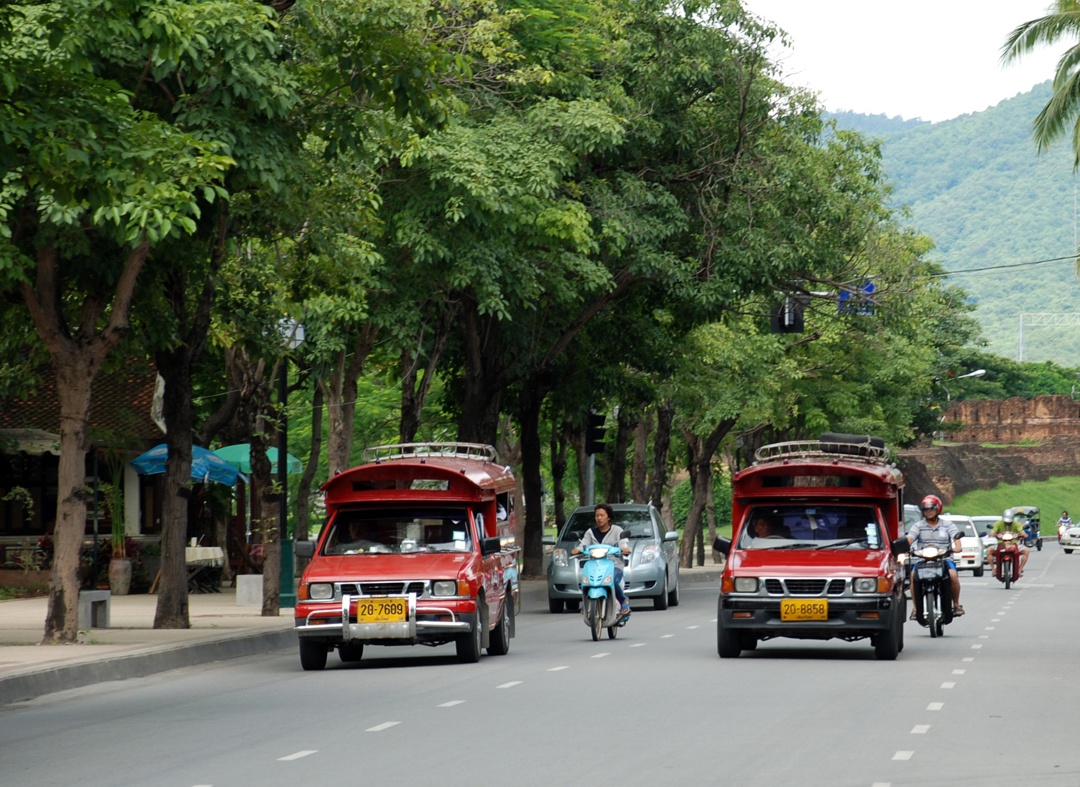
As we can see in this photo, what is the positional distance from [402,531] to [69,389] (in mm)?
4151

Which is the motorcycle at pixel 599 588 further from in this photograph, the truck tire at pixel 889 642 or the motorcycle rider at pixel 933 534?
the truck tire at pixel 889 642

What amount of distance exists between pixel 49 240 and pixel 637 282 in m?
16.4

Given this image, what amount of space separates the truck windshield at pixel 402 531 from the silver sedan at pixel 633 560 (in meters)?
10.9

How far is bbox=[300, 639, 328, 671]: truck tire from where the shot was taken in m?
18.6

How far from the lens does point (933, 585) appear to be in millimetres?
23453

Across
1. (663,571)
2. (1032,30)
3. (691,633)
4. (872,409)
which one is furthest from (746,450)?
(691,633)

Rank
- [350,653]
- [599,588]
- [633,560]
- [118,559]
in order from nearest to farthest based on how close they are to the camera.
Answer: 1. [350,653]
2. [599,588]
3. [633,560]
4. [118,559]

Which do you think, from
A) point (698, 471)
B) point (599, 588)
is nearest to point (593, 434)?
point (698, 471)

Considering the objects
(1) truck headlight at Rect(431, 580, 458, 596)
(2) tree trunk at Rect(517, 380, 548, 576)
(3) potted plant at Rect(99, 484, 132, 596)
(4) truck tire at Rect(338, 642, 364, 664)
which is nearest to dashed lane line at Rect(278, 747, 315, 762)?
(1) truck headlight at Rect(431, 580, 458, 596)

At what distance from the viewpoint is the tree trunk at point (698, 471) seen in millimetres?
53344

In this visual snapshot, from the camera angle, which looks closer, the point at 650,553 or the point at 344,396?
the point at 650,553

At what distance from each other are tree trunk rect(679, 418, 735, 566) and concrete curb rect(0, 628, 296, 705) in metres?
31.2

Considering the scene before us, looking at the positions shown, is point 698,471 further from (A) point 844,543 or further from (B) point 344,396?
(A) point 844,543

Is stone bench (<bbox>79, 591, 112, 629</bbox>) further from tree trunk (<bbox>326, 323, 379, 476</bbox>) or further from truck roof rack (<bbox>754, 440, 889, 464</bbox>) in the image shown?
truck roof rack (<bbox>754, 440, 889, 464</bbox>)
